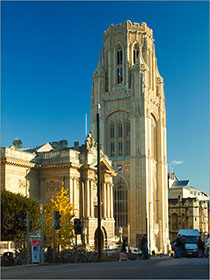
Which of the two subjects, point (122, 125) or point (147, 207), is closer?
Result: point (147, 207)

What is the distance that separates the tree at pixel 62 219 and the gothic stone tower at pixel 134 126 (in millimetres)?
35488

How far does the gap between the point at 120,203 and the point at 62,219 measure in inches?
1753

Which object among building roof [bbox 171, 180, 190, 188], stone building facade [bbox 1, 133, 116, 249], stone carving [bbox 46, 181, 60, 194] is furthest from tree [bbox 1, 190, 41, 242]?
building roof [bbox 171, 180, 190, 188]

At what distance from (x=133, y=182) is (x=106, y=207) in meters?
26.2

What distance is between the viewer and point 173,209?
123 m

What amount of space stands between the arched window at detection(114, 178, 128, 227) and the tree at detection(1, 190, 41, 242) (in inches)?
1912

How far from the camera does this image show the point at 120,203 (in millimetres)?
98500

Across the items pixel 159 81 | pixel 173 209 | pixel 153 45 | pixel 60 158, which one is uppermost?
pixel 153 45

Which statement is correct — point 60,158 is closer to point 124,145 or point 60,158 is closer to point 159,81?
point 124,145

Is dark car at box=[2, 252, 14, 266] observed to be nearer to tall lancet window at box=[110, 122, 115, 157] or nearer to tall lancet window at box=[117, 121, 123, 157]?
tall lancet window at box=[117, 121, 123, 157]

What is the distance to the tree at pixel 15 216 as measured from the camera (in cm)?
4619

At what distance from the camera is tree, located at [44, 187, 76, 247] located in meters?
52.1

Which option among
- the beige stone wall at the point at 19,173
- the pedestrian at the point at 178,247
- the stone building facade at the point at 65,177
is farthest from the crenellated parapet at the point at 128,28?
the pedestrian at the point at 178,247

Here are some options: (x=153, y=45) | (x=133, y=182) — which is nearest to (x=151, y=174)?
(x=133, y=182)
